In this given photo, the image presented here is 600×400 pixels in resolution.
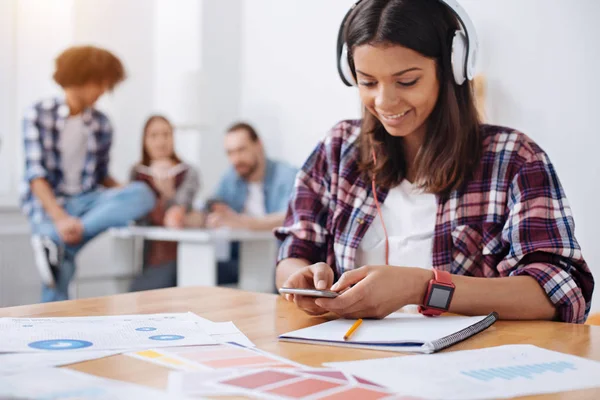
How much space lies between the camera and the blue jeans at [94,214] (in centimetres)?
375

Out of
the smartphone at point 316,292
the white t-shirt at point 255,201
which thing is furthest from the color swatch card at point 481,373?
the white t-shirt at point 255,201

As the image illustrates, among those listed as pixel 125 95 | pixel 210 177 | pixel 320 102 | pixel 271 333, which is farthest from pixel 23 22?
pixel 271 333

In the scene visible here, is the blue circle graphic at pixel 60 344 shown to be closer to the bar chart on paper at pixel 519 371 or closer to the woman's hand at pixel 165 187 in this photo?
the bar chart on paper at pixel 519 371

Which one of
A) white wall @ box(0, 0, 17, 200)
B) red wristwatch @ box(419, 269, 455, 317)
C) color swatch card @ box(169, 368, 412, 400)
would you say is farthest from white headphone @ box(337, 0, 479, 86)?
white wall @ box(0, 0, 17, 200)

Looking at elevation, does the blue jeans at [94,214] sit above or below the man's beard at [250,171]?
below

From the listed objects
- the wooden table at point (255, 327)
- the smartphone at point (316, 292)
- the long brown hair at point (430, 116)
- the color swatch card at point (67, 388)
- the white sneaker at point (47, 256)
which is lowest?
the white sneaker at point (47, 256)

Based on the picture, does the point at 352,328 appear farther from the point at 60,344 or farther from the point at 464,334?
the point at 60,344

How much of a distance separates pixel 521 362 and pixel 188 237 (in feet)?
9.93

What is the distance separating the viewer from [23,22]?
4.11 meters

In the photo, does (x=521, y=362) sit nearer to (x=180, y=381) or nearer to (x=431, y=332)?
(x=431, y=332)

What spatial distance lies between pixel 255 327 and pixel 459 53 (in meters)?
0.67

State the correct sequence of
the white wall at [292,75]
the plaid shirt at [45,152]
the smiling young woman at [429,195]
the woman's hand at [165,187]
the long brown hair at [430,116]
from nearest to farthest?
the smiling young woman at [429,195]
the long brown hair at [430,116]
the plaid shirt at [45,152]
the woman's hand at [165,187]
the white wall at [292,75]

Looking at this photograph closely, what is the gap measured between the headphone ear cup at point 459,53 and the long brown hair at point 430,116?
2 centimetres

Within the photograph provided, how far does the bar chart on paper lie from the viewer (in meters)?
0.70
